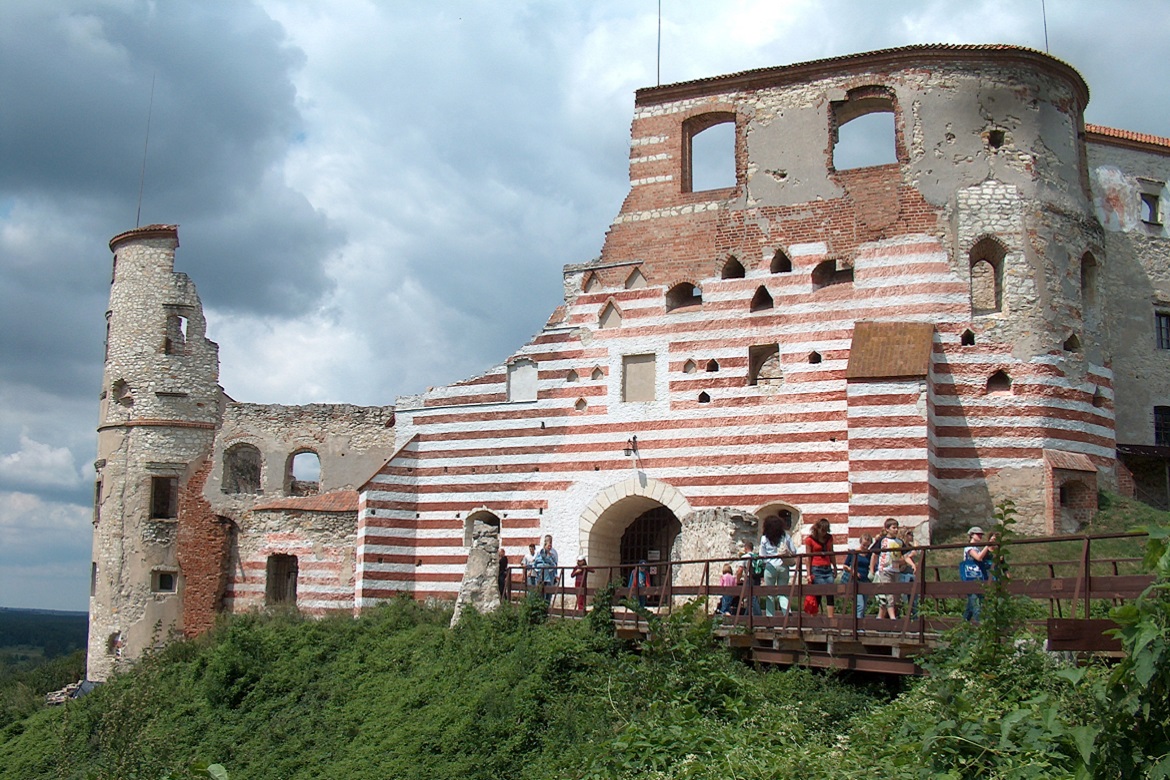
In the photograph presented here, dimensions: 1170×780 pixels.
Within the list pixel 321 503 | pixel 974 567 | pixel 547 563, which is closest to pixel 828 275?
pixel 547 563

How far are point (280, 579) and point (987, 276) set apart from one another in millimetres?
16524

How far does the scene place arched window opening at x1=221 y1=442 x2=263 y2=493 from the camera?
94.2ft

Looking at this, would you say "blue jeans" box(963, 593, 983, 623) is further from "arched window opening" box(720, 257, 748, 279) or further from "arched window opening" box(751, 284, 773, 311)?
"arched window opening" box(720, 257, 748, 279)

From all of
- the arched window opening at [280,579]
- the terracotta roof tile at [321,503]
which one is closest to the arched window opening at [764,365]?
the terracotta roof tile at [321,503]

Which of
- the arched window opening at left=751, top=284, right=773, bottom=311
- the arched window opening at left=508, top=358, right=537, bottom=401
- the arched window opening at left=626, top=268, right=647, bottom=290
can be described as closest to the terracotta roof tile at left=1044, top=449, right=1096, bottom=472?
the arched window opening at left=751, top=284, right=773, bottom=311

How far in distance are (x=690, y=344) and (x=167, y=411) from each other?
12.7 meters

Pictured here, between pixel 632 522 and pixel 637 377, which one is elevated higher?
pixel 637 377

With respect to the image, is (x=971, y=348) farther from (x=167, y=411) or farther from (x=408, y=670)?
(x=167, y=411)

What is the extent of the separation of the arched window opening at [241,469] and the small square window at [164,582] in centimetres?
223

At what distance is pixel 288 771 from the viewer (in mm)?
17516

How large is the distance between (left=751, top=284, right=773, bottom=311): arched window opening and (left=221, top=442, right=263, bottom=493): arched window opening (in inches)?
487

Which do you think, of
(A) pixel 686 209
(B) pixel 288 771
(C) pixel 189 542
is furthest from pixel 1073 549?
(C) pixel 189 542

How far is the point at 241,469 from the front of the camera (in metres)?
30.5

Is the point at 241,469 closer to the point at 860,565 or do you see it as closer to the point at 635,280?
the point at 635,280
